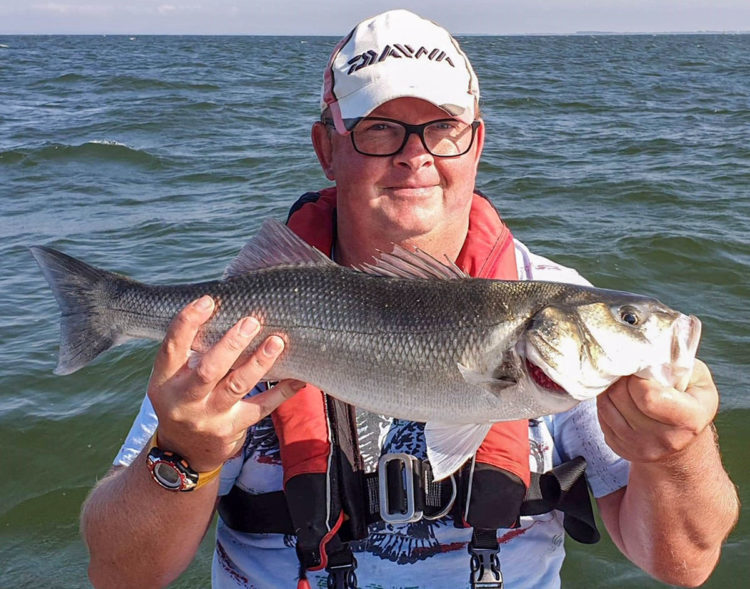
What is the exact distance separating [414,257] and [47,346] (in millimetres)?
5797

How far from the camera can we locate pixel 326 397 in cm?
305

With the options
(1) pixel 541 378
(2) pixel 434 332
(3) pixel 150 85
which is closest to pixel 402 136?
(2) pixel 434 332

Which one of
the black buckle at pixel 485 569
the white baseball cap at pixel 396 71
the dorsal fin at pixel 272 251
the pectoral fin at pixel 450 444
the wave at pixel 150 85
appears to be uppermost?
the white baseball cap at pixel 396 71

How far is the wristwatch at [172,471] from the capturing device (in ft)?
8.66

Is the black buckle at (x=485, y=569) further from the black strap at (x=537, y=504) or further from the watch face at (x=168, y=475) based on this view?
the watch face at (x=168, y=475)

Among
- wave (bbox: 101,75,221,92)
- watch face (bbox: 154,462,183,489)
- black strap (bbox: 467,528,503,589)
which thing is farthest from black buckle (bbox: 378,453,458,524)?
wave (bbox: 101,75,221,92)

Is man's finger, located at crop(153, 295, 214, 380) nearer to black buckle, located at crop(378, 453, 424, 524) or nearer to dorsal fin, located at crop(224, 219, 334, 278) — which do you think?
dorsal fin, located at crop(224, 219, 334, 278)

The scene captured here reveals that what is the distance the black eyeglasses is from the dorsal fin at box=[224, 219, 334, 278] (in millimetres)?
564

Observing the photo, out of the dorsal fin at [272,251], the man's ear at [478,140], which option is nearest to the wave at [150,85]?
the man's ear at [478,140]

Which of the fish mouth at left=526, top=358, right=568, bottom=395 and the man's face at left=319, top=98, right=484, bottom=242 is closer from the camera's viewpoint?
the fish mouth at left=526, top=358, right=568, bottom=395

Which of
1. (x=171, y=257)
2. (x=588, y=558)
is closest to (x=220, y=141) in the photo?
(x=171, y=257)

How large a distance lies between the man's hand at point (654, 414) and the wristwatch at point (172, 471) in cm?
143

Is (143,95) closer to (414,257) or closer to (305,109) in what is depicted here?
(305,109)

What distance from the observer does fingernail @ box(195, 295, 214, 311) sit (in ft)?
8.53
